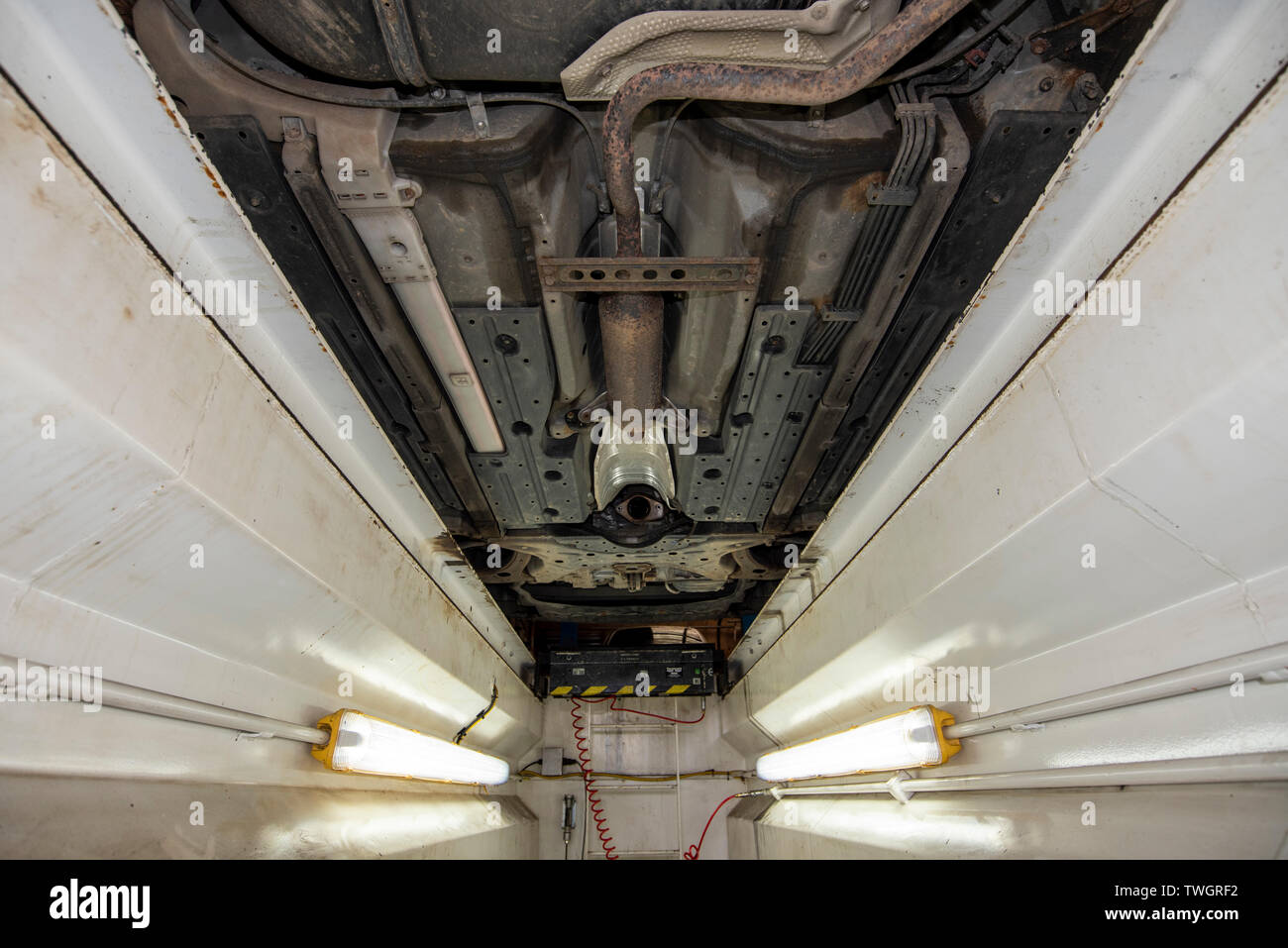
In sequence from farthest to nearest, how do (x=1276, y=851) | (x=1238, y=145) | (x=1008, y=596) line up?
1. (x=1008, y=596)
2. (x=1276, y=851)
3. (x=1238, y=145)

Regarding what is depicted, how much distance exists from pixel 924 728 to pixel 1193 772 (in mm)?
990

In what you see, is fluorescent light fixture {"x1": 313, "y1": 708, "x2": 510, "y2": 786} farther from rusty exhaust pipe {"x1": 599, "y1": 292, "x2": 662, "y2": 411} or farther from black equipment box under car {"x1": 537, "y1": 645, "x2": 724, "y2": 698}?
black equipment box under car {"x1": 537, "y1": 645, "x2": 724, "y2": 698}

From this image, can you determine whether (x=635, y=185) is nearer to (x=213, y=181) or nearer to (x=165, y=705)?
(x=213, y=181)

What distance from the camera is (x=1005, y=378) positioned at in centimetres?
192

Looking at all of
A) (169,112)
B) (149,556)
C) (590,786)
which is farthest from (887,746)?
(590,786)

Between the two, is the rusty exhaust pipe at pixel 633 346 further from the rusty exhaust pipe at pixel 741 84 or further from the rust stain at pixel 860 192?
the rust stain at pixel 860 192

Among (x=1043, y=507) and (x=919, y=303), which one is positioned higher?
(x=919, y=303)

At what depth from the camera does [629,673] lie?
219 inches

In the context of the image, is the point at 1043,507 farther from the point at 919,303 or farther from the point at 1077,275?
the point at 919,303

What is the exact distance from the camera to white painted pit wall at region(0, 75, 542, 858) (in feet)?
3.70

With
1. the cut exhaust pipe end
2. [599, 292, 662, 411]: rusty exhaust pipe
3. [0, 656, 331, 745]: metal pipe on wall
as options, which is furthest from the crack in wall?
[0, 656, 331, 745]: metal pipe on wall

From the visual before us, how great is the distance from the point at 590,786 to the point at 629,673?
1.31 metres

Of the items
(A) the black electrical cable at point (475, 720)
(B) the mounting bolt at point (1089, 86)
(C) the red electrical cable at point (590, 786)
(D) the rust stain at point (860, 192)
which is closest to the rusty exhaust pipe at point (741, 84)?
(D) the rust stain at point (860, 192)
